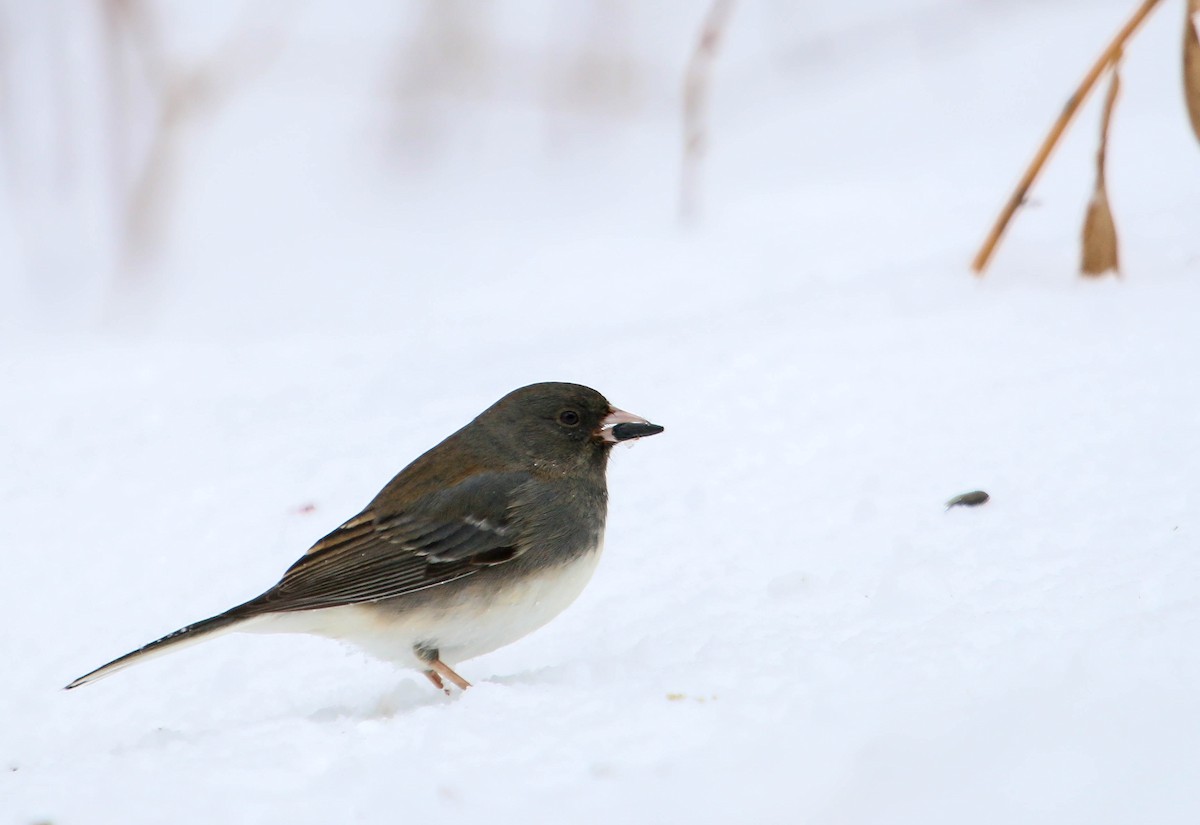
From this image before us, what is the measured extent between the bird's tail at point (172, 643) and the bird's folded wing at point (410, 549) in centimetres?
13

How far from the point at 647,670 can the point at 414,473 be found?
0.84 metres

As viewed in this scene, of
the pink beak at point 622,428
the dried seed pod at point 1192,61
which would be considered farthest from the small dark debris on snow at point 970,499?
the dried seed pod at point 1192,61

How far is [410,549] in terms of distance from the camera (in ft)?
9.86

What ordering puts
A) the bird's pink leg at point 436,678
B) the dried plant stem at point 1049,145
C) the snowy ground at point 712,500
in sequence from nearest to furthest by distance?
1. the snowy ground at point 712,500
2. the bird's pink leg at point 436,678
3. the dried plant stem at point 1049,145

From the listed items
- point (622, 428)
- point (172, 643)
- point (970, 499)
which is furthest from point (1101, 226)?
point (172, 643)

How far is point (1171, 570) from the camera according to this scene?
258cm

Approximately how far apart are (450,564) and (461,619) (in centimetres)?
13

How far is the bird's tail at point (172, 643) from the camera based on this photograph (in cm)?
269

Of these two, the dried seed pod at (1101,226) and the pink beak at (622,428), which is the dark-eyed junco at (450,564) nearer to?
the pink beak at (622,428)

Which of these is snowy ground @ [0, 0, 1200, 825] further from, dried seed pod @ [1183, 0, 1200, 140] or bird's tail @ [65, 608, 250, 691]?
dried seed pod @ [1183, 0, 1200, 140]

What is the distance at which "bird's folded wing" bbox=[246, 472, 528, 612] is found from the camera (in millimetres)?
2930

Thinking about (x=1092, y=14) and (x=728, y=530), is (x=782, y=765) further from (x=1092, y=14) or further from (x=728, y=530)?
(x=1092, y=14)

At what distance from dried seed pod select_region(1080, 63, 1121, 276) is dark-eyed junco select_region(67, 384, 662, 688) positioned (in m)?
1.81

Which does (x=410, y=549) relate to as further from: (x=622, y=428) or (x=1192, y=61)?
(x=1192, y=61)
